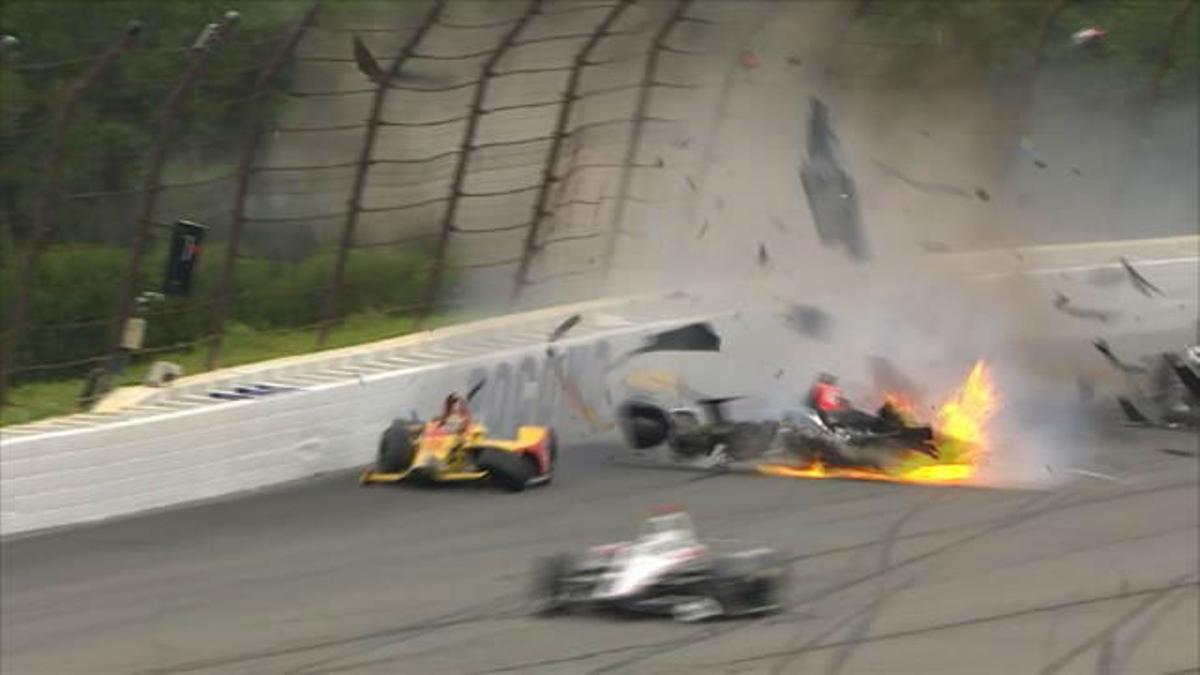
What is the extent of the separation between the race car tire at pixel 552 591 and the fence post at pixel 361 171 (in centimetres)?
652

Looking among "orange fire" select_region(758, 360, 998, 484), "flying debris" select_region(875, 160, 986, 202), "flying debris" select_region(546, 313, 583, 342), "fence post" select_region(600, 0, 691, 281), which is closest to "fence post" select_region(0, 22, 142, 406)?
"flying debris" select_region(546, 313, 583, 342)

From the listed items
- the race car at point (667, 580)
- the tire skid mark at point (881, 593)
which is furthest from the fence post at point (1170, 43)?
the race car at point (667, 580)

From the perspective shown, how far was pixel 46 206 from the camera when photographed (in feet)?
38.5

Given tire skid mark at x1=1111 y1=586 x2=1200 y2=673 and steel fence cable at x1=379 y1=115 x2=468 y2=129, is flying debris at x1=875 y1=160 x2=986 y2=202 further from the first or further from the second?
tire skid mark at x1=1111 y1=586 x2=1200 y2=673

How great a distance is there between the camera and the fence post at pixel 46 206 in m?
11.6

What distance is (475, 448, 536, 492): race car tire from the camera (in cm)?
1095

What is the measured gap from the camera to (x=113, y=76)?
13.5 m

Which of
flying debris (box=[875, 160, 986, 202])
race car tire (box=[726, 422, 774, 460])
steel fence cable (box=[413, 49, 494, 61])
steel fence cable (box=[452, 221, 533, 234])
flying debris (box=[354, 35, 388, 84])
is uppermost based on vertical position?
steel fence cable (box=[413, 49, 494, 61])

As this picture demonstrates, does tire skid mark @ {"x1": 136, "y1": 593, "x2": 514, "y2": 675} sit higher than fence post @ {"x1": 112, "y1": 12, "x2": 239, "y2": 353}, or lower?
lower

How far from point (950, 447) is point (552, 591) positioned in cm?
474

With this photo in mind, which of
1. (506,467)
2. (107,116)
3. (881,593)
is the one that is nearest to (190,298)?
(107,116)

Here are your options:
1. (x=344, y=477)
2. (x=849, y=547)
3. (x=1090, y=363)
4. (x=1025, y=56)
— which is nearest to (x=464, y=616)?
(x=849, y=547)

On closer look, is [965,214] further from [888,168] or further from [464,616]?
[464,616]

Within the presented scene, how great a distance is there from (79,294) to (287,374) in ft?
7.32
